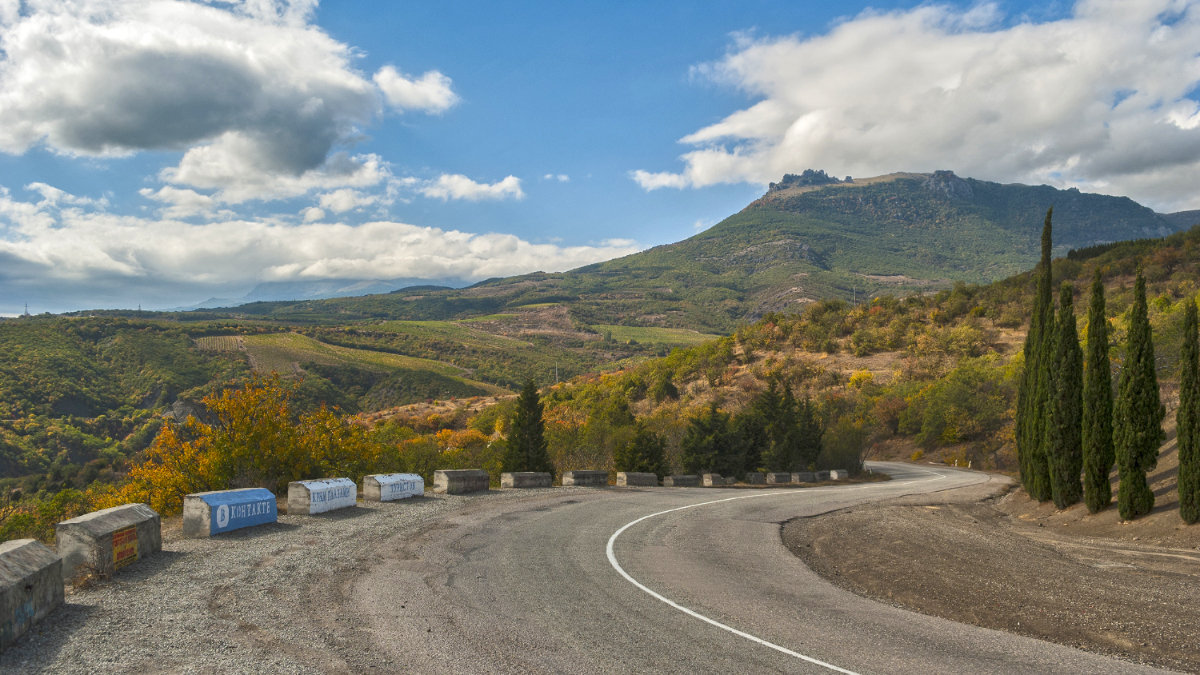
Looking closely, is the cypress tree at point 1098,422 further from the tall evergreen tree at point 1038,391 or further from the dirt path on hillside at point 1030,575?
the tall evergreen tree at point 1038,391

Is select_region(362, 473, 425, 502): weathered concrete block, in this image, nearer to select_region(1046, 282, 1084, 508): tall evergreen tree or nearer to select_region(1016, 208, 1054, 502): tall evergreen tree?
select_region(1046, 282, 1084, 508): tall evergreen tree

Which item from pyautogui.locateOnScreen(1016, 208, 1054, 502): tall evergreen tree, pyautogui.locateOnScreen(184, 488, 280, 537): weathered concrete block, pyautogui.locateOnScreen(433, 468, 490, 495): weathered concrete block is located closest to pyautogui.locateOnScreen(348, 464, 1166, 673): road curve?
pyautogui.locateOnScreen(184, 488, 280, 537): weathered concrete block

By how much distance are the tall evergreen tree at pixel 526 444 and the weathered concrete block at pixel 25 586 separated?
935 inches

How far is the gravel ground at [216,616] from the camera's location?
21.0 feet

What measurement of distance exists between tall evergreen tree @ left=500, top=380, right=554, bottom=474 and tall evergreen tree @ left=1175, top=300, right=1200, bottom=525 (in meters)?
23.4

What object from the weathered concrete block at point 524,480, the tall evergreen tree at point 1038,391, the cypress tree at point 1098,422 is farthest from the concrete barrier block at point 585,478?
the cypress tree at point 1098,422

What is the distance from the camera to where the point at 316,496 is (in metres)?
15.8

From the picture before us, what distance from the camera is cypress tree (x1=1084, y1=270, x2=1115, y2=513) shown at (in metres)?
16.5

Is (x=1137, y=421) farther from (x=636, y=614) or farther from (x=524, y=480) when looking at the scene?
(x=524, y=480)

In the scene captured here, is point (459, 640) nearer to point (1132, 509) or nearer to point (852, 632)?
point (852, 632)

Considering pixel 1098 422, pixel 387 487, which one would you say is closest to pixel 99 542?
pixel 387 487

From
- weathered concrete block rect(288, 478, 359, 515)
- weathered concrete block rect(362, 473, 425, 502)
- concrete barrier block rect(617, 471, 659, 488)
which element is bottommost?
concrete barrier block rect(617, 471, 659, 488)

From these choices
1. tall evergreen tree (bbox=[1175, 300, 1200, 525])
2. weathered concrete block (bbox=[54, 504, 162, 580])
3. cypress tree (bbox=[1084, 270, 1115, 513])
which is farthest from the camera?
cypress tree (bbox=[1084, 270, 1115, 513])

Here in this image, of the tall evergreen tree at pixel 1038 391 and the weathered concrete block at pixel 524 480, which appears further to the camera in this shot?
the weathered concrete block at pixel 524 480
